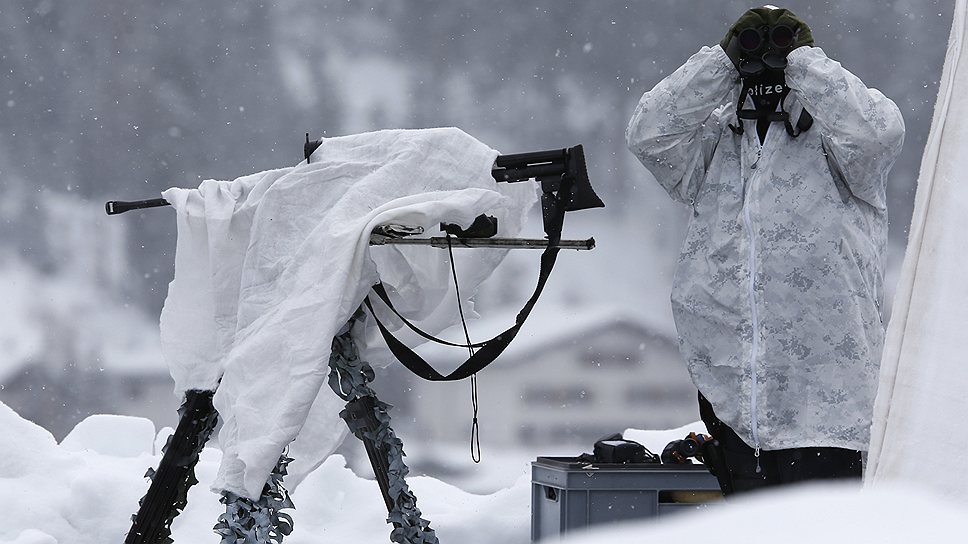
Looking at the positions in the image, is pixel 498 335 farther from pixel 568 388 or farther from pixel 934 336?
pixel 568 388

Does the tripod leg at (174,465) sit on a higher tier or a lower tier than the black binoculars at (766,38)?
lower

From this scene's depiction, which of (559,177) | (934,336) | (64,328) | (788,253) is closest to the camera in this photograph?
(934,336)

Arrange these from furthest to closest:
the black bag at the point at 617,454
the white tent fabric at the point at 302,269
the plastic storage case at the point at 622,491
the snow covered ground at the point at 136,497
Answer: the snow covered ground at the point at 136,497, the black bag at the point at 617,454, the plastic storage case at the point at 622,491, the white tent fabric at the point at 302,269

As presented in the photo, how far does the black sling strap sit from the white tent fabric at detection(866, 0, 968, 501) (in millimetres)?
871

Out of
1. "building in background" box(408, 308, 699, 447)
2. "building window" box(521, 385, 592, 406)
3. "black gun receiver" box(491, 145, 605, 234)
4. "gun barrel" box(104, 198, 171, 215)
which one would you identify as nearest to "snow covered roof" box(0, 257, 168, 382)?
"building in background" box(408, 308, 699, 447)

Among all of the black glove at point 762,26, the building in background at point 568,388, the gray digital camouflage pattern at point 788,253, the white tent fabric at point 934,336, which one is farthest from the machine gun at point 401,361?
the building in background at point 568,388

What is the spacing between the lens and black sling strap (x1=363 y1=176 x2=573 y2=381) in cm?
165

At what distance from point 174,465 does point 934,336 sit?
1.41 meters

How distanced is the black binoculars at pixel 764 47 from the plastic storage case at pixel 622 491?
715 mm

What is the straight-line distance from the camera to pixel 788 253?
4.76ft

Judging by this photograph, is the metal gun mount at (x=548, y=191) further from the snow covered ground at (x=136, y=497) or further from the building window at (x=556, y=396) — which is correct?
the building window at (x=556, y=396)

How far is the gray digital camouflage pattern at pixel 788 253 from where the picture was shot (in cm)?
141

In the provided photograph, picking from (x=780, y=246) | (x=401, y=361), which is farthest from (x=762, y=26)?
(x=401, y=361)

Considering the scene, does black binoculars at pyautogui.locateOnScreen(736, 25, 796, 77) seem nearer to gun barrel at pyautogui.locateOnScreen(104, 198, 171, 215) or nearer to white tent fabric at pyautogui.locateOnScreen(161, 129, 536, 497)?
white tent fabric at pyautogui.locateOnScreen(161, 129, 536, 497)
